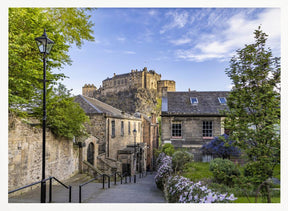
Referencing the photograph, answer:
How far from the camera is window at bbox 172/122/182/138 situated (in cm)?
1124

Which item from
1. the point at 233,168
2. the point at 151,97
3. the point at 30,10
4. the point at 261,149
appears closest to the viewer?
the point at 261,149

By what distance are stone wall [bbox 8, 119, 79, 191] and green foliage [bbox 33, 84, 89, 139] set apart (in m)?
0.51

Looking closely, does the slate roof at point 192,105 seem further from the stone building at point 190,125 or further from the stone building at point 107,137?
→ the stone building at point 107,137

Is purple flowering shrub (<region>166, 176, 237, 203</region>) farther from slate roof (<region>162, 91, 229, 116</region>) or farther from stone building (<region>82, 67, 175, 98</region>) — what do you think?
stone building (<region>82, 67, 175, 98</region>)

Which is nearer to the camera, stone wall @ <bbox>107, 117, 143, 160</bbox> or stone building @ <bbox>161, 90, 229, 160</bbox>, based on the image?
stone building @ <bbox>161, 90, 229, 160</bbox>

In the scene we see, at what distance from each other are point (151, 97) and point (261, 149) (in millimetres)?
45900

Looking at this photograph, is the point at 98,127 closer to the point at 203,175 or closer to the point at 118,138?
the point at 118,138

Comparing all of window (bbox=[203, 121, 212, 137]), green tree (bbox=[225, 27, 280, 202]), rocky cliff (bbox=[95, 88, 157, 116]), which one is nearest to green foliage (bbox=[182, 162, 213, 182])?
green tree (bbox=[225, 27, 280, 202])

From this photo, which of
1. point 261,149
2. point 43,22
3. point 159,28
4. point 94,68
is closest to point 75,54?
point 94,68

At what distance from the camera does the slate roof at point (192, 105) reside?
11289mm

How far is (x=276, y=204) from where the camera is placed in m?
5.18

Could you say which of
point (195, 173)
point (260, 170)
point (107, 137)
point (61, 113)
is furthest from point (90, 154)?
point (260, 170)

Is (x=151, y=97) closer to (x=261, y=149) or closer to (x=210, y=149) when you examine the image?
(x=210, y=149)

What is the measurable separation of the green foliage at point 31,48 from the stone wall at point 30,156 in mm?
955
